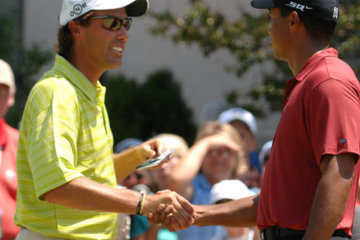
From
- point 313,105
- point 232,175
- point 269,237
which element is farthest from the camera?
point 232,175

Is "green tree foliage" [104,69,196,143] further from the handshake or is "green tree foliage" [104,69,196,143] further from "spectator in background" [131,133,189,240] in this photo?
the handshake

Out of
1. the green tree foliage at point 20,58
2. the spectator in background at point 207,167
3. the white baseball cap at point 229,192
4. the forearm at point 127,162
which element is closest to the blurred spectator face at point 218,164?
the spectator in background at point 207,167

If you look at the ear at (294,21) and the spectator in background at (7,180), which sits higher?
the ear at (294,21)

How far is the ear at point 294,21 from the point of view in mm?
3355

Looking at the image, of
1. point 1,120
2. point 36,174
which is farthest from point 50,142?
point 1,120

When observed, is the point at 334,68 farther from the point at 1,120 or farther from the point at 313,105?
the point at 1,120

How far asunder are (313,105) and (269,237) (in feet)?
2.31

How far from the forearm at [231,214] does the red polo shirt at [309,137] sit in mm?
480

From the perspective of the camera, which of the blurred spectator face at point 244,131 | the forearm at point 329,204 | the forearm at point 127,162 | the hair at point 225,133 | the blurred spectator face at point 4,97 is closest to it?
the forearm at point 329,204

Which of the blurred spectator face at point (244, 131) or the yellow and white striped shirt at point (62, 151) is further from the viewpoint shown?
the blurred spectator face at point (244, 131)

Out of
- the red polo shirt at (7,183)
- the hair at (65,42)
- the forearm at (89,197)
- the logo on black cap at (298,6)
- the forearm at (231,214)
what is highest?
the logo on black cap at (298,6)

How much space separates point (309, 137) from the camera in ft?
9.98

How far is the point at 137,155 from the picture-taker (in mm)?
4184

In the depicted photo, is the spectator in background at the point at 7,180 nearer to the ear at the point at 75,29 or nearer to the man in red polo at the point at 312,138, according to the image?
the ear at the point at 75,29
